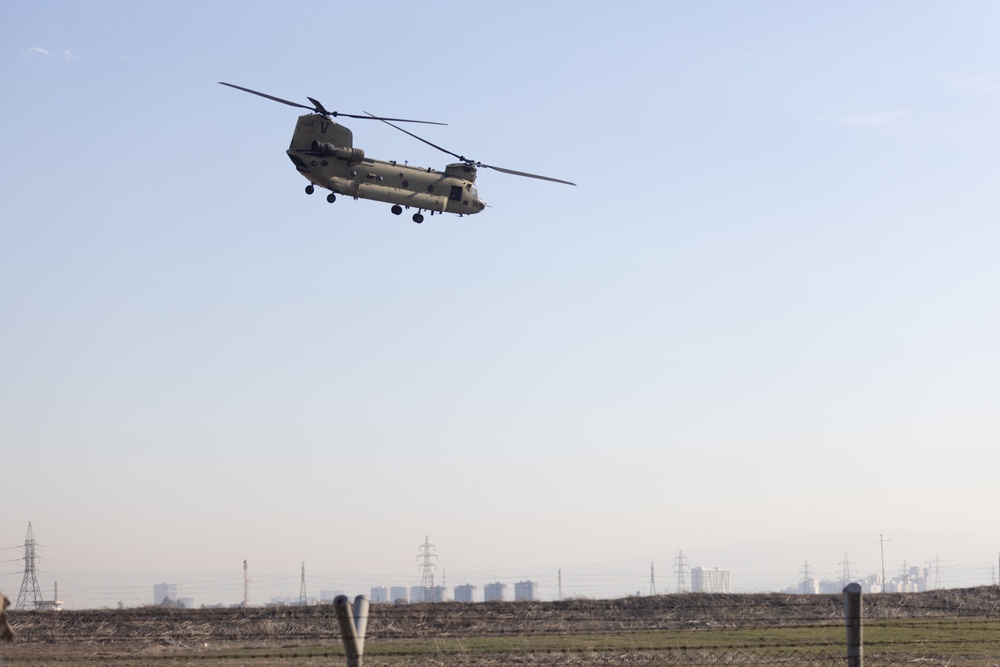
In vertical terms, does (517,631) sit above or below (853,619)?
below

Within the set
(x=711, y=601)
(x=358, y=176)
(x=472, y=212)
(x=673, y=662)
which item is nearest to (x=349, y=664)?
(x=673, y=662)

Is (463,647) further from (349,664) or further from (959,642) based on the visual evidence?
(349,664)

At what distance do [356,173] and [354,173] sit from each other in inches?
4.8

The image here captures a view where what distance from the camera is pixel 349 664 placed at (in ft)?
47.7

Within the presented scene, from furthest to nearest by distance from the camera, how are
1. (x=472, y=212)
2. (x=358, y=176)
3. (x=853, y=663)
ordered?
(x=472, y=212)
(x=358, y=176)
(x=853, y=663)

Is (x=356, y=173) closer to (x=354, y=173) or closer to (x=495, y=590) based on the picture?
(x=354, y=173)

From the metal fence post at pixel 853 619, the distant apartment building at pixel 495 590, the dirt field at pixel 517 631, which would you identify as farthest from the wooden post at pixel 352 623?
the distant apartment building at pixel 495 590

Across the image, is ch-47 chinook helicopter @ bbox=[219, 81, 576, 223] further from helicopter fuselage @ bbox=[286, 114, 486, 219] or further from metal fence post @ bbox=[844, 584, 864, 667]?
metal fence post @ bbox=[844, 584, 864, 667]

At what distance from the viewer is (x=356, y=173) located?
222ft

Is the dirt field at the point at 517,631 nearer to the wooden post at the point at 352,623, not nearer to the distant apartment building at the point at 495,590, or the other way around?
the wooden post at the point at 352,623

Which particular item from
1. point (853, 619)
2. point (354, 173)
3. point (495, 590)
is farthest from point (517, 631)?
point (495, 590)

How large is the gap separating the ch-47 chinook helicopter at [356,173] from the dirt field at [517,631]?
28.3m

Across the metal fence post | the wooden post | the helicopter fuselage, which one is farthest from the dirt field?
the helicopter fuselage

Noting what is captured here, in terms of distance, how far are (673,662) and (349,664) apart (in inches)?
556
